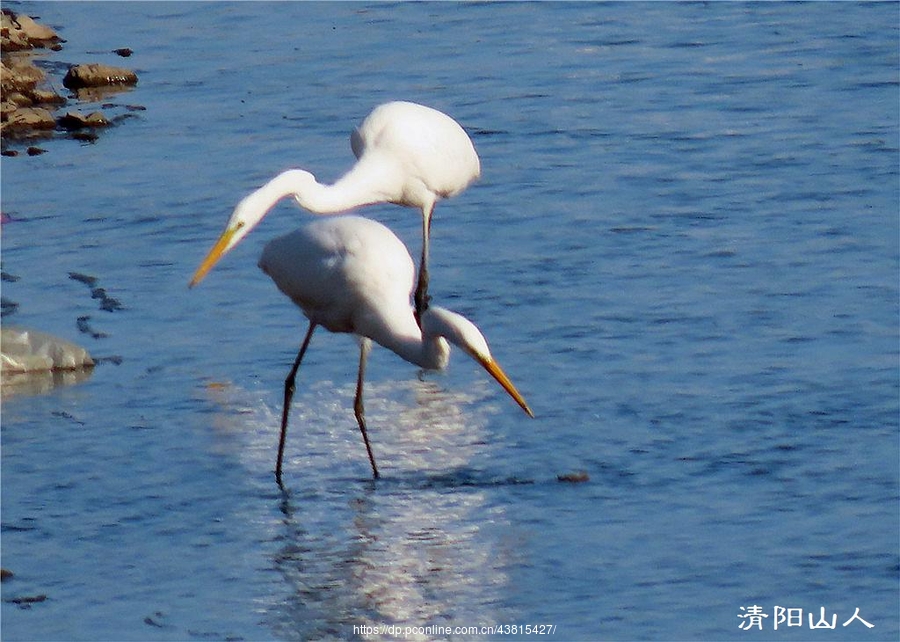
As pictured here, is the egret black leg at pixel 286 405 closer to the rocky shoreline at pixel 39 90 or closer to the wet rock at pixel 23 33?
the rocky shoreline at pixel 39 90

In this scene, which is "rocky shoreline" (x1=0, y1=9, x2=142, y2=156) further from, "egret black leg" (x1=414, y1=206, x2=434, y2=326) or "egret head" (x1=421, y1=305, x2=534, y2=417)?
"egret head" (x1=421, y1=305, x2=534, y2=417)

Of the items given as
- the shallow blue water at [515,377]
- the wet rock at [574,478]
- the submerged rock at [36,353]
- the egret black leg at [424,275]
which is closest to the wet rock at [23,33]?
the shallow blue water at [515,377]

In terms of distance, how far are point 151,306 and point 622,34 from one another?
7.73 meters

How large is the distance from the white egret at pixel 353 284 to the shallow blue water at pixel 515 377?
439 mm

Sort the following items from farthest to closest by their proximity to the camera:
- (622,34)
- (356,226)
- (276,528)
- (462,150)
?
1. (622,34)
2. (462,150)
3. (356,226)
4. (276,528)

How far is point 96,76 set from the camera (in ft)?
50.2

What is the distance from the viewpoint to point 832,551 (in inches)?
244

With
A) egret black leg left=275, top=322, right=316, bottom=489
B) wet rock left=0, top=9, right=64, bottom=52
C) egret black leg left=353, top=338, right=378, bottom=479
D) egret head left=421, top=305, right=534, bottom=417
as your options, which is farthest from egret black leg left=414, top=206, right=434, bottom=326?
wet rock left=0, top=9, right=64, bottom=52

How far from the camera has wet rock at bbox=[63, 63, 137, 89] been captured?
1509 centimetres

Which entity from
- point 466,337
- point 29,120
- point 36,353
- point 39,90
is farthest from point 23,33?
point 466,337

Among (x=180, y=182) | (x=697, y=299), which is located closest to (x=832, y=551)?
(x=697, y=299)

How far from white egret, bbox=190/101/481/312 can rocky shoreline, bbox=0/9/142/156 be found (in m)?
4.31

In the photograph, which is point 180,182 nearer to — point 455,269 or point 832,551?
point 455,269

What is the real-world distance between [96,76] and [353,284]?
322 inches
